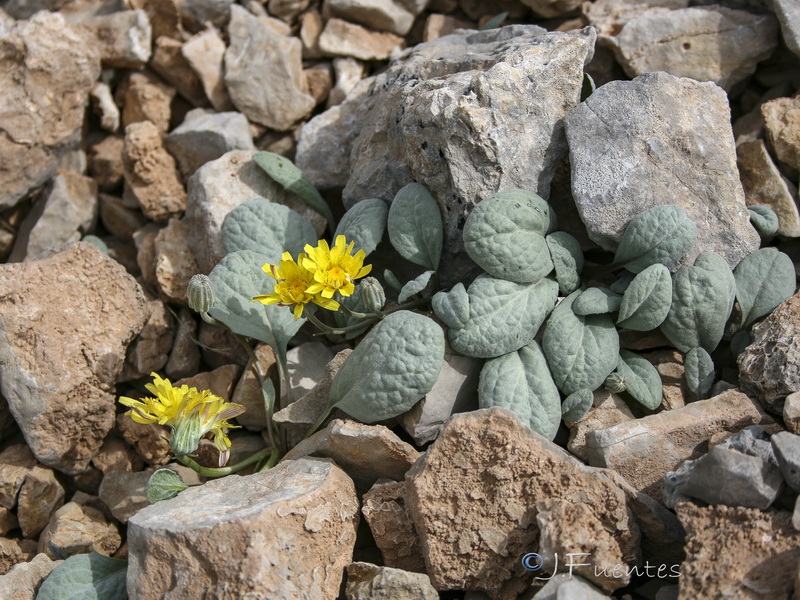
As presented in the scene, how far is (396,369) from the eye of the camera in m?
2.89

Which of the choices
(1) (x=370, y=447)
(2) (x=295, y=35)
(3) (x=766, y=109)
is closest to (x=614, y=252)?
(3) (x=766, y=109)

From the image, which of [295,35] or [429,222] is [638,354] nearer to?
[429,222]

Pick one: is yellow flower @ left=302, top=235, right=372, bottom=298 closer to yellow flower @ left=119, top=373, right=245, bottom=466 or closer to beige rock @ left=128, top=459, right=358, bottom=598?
yellow flower @ left=119, top=373, right=245, bottom=466

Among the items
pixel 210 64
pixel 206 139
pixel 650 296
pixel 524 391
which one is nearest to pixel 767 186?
pixel 650 296

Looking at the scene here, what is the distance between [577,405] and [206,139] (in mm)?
2478

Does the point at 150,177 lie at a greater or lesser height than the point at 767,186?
lesser

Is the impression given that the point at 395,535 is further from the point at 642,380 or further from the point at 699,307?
the point at 699,307

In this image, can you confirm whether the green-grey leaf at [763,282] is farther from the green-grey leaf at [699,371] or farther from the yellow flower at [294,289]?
the yellow flower at [294,289]

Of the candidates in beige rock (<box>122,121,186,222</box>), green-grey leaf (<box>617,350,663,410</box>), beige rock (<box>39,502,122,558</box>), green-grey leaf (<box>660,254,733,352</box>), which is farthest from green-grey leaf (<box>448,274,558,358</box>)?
beige rock (<box>122,121,186,222</box>)

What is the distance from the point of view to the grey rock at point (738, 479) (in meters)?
2.28

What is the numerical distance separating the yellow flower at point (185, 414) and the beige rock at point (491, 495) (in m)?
0.89

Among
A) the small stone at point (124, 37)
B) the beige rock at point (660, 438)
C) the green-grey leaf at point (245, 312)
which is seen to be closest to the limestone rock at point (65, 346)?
the green-grey leaf at point (245, 312)

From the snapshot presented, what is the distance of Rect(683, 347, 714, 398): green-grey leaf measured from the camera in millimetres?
3059

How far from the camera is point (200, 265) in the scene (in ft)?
12.7
